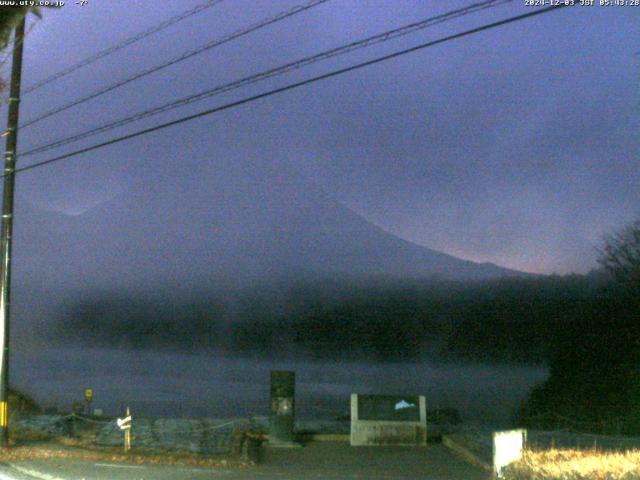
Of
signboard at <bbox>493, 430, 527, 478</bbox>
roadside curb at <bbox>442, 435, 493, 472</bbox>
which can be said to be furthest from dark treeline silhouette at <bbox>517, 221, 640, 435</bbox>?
signboard at <bbox>493, 430, 527, 478</bbox>

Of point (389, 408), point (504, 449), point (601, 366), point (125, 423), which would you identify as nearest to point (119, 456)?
point (125, 423)

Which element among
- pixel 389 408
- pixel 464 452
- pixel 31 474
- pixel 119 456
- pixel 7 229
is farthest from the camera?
pixel 389 408

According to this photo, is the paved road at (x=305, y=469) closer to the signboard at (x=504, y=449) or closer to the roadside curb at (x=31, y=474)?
the roadside curb at (x=31, y=474)

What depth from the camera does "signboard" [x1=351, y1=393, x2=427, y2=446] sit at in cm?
2169

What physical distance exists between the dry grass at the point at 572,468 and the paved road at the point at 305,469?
9.80ft

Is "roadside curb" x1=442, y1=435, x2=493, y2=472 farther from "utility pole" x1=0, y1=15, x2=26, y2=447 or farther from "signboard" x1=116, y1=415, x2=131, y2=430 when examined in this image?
"utility pole" x1=0, y1=15, x2=26, y2=447

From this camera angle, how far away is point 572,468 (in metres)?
10.9

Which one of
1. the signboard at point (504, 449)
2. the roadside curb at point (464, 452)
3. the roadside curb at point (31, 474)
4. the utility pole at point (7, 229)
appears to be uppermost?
the utility pole at point (7, 229)

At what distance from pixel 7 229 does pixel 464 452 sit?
12.0 meters

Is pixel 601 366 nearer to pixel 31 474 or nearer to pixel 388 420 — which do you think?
pixel 388 420

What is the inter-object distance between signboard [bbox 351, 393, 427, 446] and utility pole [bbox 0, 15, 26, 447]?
345 inches

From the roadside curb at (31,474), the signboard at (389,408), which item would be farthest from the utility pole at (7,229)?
the signboard at (389,408)

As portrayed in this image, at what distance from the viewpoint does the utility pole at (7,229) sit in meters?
18.8

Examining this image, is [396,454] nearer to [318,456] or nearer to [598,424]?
[318,456]
